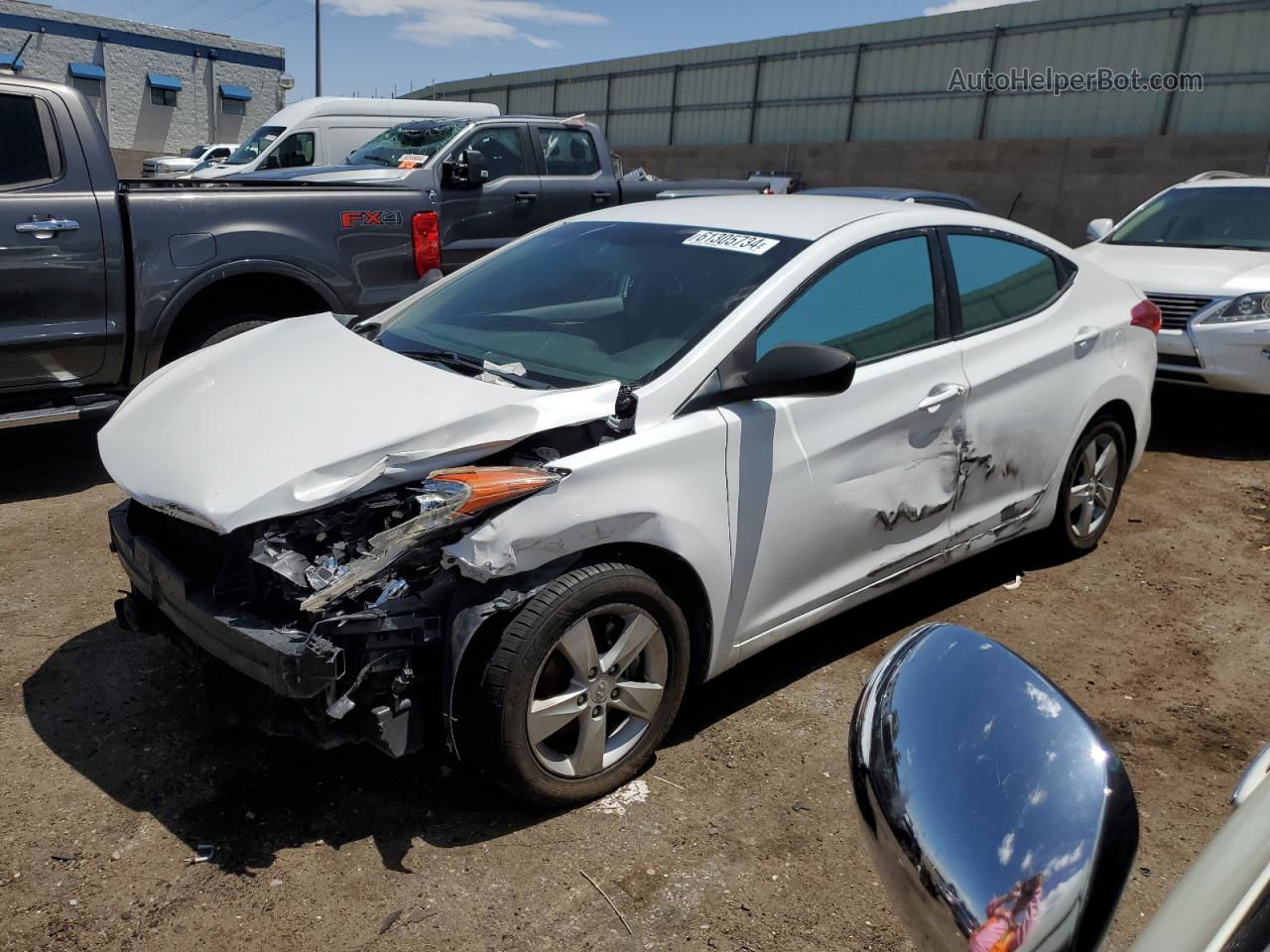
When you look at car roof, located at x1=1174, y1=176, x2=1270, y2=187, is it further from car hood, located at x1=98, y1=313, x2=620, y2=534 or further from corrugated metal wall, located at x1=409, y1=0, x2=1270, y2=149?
corrugated metal wall, located at x1=409, y1=0, x2=1270, y2=149

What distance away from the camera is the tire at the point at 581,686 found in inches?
105

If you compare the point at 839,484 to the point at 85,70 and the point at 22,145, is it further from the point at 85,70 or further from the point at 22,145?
the point at 85,70

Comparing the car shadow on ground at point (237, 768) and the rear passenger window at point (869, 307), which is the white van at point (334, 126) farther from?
the car shadow on ground at point (237, 768)

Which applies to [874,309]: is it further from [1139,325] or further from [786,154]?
[786,154]

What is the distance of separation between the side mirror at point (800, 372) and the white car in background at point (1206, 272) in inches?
191

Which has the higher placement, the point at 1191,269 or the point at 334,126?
the point at 334,126

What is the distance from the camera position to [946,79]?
19.5 m

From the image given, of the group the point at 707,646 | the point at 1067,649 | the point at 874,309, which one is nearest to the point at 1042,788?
the point at 707,646

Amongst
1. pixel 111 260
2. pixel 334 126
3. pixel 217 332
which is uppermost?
pixel 334 126

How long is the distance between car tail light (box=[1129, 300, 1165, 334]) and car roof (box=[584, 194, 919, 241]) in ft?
4.09

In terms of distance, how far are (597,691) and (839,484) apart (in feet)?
3.57

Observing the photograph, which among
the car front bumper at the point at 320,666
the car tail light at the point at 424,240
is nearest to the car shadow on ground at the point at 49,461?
the car tail light at the point at 424,240


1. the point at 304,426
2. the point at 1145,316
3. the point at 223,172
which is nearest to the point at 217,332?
the point at 304,426

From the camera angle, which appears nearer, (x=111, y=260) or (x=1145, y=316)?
(x=1145, y=316)
